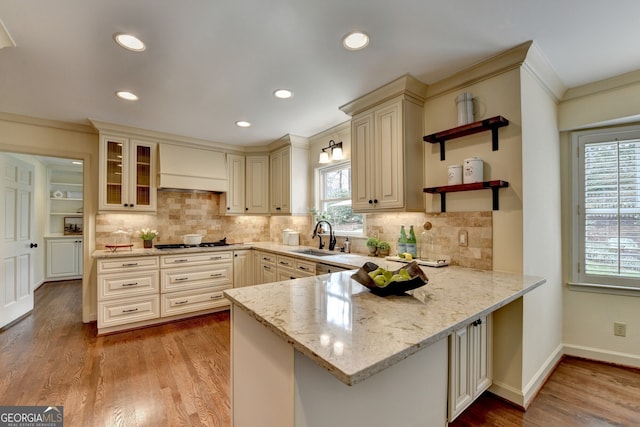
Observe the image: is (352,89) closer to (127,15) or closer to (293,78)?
(293,78)

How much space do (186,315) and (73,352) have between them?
1.16 metres

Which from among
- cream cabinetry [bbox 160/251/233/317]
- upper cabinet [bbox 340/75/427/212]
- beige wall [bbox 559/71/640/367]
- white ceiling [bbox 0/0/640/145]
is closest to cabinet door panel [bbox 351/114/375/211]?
upper cabinet [bbox 340/75/427/212]

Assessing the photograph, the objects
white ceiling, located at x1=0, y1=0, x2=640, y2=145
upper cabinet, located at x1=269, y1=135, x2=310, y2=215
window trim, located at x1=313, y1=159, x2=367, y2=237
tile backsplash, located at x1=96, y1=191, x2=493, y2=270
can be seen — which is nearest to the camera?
white ceiling, located at x1=0, y1=0, x2=640, y2=145

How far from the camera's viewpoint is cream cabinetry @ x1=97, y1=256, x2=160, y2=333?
10.4 feet

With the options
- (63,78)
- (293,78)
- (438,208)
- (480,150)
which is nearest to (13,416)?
(63,78)

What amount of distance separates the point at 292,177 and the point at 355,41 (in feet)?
7.65

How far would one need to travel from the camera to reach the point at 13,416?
5.97 ft

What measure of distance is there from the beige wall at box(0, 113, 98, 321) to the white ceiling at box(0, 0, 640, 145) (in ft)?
1.82

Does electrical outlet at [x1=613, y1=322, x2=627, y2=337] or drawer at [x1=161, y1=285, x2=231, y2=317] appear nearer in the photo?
electrical outlet at [x1=613, y1=322, x2=627, y2=337]

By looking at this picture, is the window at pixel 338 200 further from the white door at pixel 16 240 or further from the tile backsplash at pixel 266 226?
the white door at pixel 16 240

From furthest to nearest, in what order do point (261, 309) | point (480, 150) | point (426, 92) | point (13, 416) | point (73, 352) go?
point (73, 352) → point (426, 92) → point (480, 150) → point (13, 416) → point (261, 309)

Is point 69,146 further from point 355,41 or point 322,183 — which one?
point 355,41

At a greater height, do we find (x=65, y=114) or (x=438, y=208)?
(x=65, y=114)

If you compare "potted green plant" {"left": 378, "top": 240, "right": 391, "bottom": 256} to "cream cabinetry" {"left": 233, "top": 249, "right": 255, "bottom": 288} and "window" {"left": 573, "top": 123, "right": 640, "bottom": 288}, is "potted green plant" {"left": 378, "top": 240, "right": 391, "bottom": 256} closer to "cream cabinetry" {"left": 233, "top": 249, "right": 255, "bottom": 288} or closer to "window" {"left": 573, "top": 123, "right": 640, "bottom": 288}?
"window" {"left": 573, "top": 123, "right": 640, "bottom": 288}
